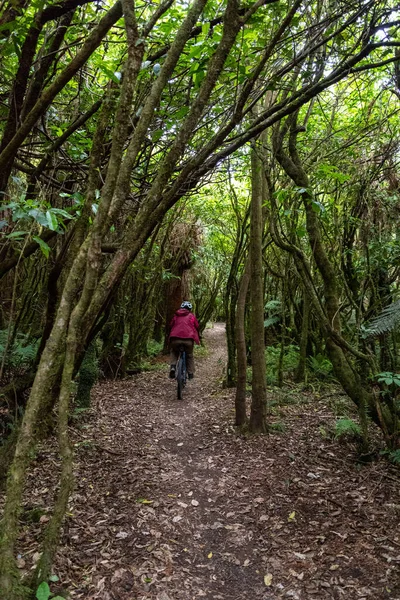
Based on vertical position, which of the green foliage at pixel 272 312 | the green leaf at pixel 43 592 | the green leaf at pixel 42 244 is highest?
the green leaf at pixel 42 244

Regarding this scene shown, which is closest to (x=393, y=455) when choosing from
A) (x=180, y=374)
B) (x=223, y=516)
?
(x=223, y=516)

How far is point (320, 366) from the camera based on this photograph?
8.82 m

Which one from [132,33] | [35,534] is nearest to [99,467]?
[35,534]

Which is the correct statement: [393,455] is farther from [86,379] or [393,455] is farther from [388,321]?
[86,379]

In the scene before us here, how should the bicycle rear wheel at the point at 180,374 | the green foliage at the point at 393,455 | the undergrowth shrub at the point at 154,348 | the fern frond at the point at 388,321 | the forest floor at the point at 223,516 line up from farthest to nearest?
the undergrowth shrub at the point at 154,348 < the bicycle rear wheel at the point at 180,374 < the green foliage at the point at 393,455 < the fern frond at the point at 388,321 < the forest floor at the point at 223,516

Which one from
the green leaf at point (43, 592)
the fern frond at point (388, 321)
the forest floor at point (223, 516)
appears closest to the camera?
the green leaf at point (43, 592)

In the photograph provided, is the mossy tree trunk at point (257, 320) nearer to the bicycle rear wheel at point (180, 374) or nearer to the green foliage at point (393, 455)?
the green foliage at point (393, 455)

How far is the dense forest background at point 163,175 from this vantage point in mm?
2350

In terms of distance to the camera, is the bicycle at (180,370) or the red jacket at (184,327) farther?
the red jacket at (184,327)

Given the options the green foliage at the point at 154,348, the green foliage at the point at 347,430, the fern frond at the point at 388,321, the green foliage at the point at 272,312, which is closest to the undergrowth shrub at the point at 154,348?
the green foliage at the point at 154,348

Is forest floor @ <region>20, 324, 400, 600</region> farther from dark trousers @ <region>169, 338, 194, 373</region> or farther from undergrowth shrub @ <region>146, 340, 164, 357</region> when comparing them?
undergrowth shrub @ <region>146, 340, 164, 357</region>

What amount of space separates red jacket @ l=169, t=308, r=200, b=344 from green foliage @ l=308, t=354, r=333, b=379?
2644mm

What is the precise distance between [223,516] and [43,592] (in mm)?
1957

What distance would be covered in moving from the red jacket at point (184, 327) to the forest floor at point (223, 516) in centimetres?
265
